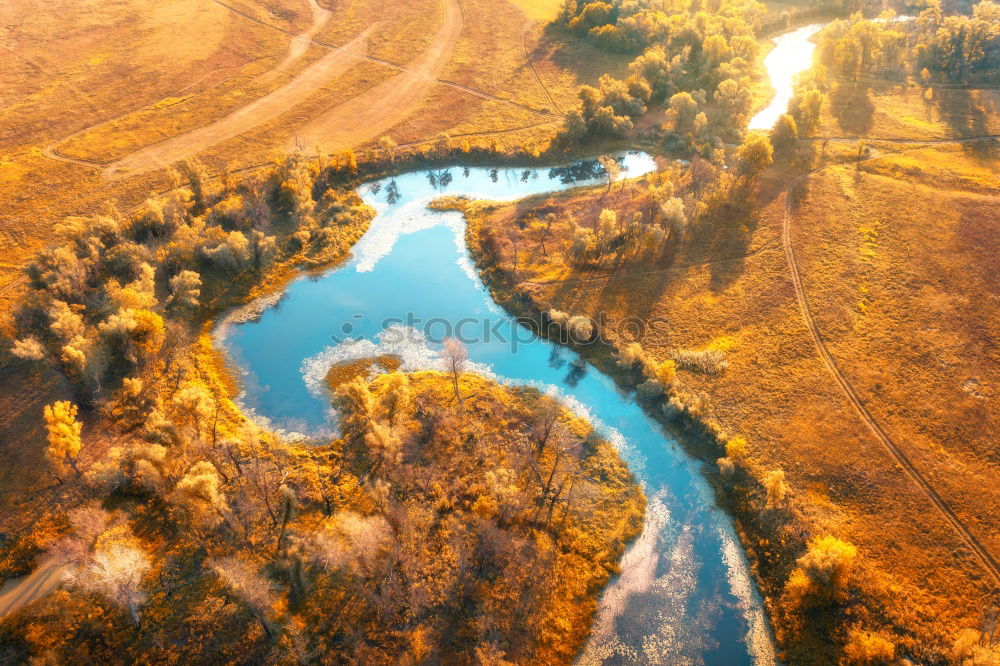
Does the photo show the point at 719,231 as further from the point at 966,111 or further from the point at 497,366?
the point at 966,111

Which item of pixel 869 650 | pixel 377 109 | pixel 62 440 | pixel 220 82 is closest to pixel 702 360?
pixel 869 650

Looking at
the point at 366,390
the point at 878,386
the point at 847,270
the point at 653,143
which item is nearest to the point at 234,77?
the point at 653,143

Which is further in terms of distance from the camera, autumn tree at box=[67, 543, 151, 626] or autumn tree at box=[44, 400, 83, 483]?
autumn tree at box=[44, 400, 83, 483]

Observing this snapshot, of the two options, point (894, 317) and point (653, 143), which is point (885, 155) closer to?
point (653, 143)

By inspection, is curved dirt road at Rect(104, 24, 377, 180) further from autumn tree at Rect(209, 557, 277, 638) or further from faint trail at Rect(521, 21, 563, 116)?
autumn tree at Rect(209, 557, 277, 638)

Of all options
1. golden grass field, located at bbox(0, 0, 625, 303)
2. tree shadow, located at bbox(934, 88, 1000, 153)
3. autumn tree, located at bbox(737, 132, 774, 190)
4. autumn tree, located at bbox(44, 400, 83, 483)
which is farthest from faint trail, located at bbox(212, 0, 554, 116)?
autumn tree, located at bbox(44, 400, 83, 483)

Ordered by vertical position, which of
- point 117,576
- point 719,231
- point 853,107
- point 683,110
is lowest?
point 117,576

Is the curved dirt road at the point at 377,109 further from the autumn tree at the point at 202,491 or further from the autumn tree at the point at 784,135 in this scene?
the autumn tree at the point at 202,491
